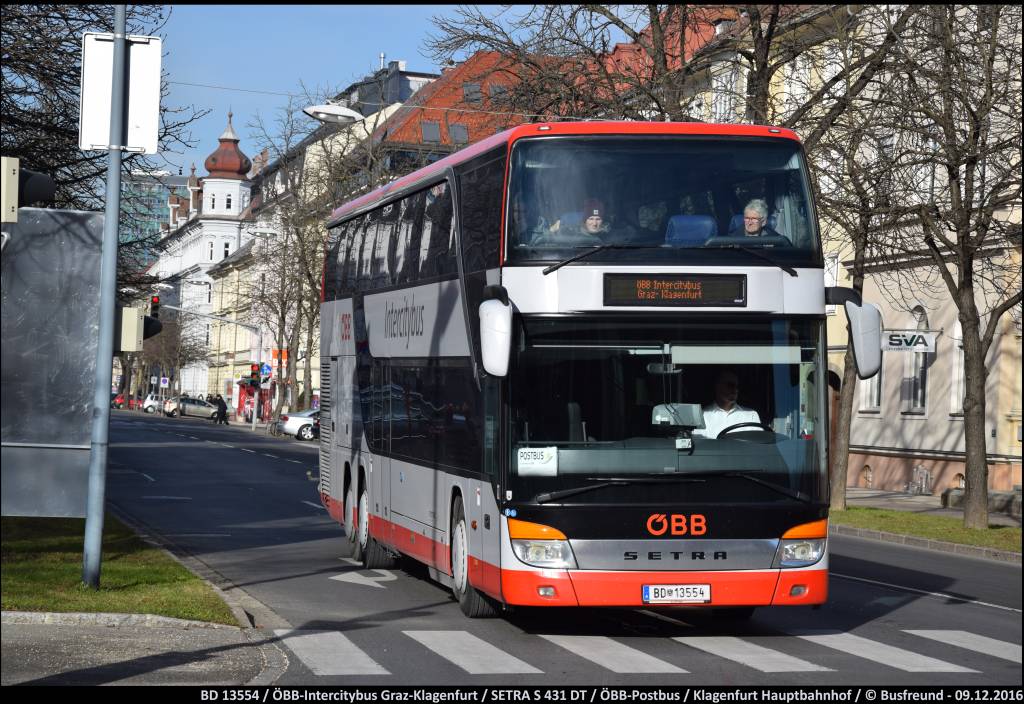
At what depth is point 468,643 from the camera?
39.1 feet

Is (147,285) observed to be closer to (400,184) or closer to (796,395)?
(400,184)

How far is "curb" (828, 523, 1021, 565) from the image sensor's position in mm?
23141

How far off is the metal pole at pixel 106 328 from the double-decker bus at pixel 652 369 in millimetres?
3104

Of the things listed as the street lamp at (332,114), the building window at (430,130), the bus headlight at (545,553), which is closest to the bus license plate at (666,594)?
the bus headlight at (545,553)

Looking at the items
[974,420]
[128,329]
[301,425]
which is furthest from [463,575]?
[301,425]

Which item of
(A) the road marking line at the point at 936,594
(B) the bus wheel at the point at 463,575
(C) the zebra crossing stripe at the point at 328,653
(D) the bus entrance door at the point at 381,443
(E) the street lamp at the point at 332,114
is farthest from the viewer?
(E) the street lamp at the point at 332,114

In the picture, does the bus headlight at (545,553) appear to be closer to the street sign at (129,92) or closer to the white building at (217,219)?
the street sign at (129,92)

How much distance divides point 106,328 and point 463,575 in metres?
3.68

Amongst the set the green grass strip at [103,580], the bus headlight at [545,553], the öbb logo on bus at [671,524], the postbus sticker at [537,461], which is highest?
the postbus sticker at [537,461]

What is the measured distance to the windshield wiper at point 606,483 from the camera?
11.9 metres

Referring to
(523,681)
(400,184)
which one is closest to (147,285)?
(400,184)

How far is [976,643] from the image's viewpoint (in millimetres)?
12594

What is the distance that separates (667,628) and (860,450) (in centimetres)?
3258

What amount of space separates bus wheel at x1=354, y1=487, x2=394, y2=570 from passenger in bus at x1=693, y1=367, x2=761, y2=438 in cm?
670
